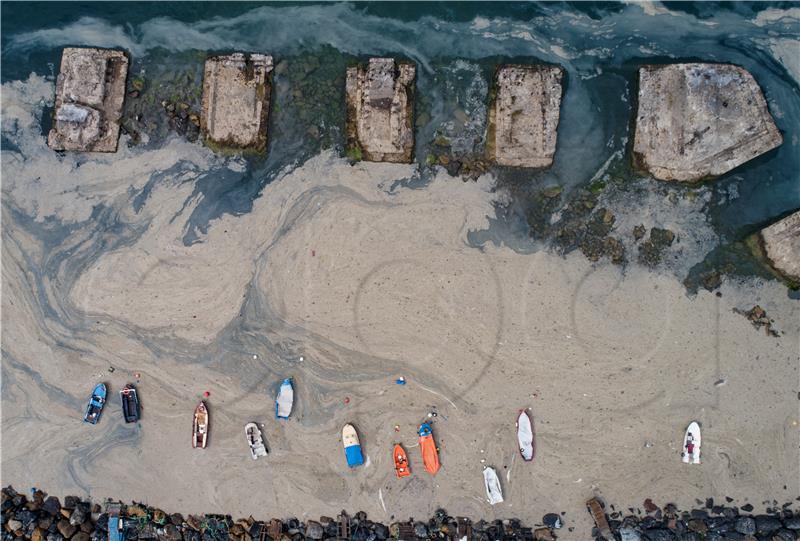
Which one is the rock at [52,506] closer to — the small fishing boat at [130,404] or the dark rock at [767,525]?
the small fishing boat at [130,404]

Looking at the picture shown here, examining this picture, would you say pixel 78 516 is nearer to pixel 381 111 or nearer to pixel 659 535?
A: pixel 381 111

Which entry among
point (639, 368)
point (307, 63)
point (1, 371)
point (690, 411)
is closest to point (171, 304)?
point (1, 371)

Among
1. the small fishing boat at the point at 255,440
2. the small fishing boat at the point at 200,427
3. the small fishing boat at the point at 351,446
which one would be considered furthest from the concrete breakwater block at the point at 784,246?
the small fishing boat at the point at 200,427

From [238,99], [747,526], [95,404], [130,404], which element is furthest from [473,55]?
[747,526]

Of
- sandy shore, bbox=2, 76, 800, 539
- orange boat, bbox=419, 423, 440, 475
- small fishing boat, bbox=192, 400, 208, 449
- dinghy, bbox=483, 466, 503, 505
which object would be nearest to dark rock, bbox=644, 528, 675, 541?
sandy shore, bbox=2, 76, 800, 539

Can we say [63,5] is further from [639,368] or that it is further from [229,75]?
[639,368]

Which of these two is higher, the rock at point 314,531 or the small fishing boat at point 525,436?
the small fishing boat at point 525,436

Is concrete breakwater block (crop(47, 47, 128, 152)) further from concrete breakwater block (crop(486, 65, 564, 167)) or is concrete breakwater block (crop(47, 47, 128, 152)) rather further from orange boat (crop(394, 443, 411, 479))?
orange boat (crop(394, 443, 411, 479))
